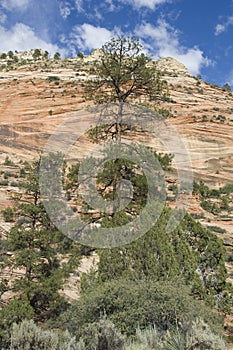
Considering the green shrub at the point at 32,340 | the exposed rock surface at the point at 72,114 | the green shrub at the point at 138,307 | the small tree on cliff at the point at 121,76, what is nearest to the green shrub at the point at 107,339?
the green shrub at the point at 32,340

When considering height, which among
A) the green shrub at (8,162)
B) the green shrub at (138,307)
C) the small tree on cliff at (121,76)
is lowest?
the green shrub at (138,307)

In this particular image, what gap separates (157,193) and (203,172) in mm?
18278

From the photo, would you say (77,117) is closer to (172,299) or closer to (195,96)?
(195,96)

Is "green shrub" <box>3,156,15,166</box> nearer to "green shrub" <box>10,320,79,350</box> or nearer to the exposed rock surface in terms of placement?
the exposed rock surface

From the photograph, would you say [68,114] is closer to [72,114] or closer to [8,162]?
[72,114]

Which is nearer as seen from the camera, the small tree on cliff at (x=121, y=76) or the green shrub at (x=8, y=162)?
the small tree on cliff at (x=121, y=76)

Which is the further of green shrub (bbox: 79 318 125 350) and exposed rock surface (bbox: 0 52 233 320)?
exposed rock surface (bbox: 0 52 233 320)

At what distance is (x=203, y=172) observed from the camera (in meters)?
26.3

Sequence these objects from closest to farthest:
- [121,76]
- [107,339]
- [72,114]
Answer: [107,339] → [121,76] → [72,114]

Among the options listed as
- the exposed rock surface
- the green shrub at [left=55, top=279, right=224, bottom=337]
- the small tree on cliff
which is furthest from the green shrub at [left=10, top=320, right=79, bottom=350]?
the exposed rock surface

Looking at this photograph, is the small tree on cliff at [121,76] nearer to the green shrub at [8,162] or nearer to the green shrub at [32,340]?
the green shrub at [32,340]

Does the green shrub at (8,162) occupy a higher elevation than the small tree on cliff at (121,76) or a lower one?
lower

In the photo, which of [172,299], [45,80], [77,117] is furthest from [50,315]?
[45,80]

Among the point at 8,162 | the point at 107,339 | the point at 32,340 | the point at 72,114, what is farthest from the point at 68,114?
the point at 32,340
